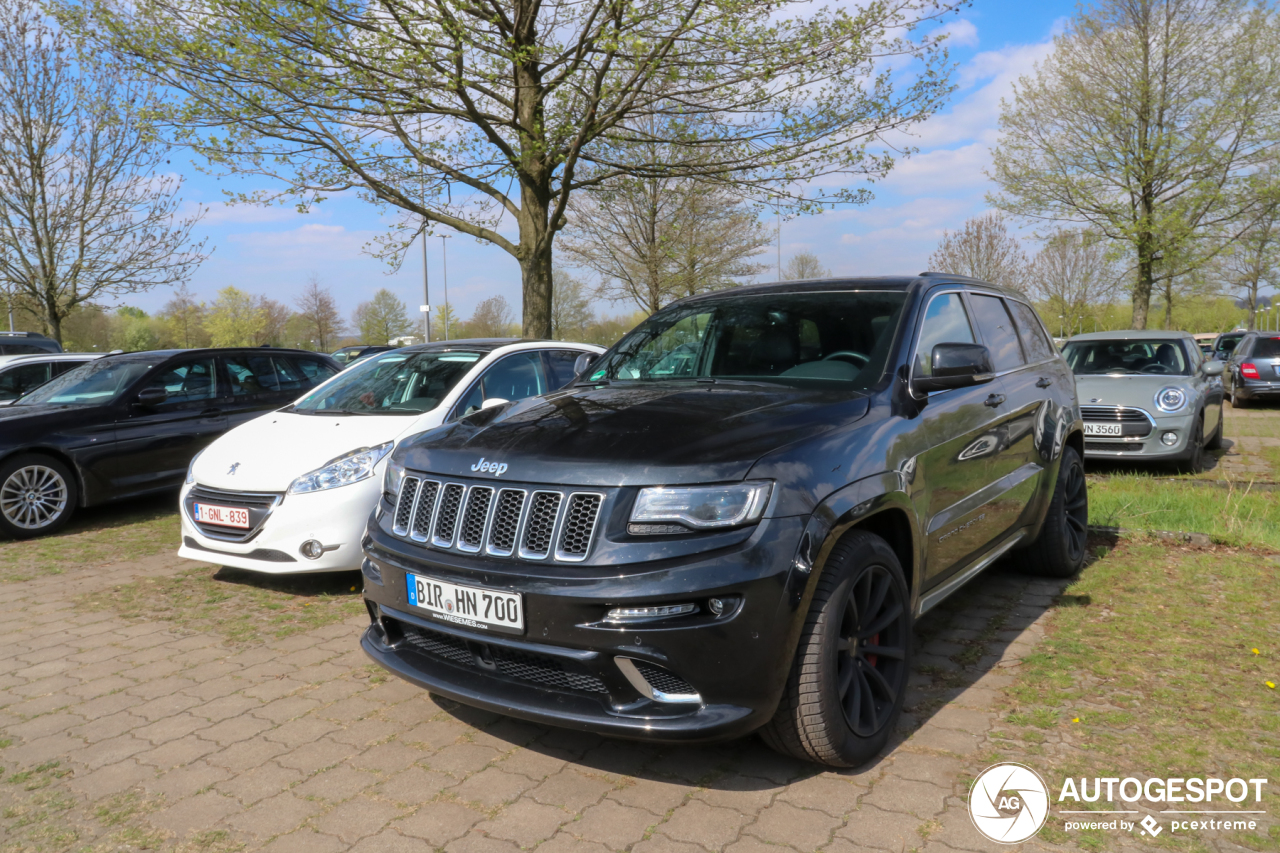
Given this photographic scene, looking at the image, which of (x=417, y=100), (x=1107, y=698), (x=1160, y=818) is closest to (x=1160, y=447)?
(x=1107, y=698)

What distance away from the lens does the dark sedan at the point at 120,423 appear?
7344 mm

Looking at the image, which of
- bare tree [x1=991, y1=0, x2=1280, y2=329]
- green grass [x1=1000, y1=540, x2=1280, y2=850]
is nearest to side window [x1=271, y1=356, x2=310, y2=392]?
green grass [x1=1000, y1=540, x2=1280, y2=850]

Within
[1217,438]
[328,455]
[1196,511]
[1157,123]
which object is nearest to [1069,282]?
[1157,123]

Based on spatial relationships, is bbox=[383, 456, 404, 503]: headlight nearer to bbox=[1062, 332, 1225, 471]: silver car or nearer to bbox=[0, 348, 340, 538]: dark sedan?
bbox=[0, 348, 340, 538]: dark sedan

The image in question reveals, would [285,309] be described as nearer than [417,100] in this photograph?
No

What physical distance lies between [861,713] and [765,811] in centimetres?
50

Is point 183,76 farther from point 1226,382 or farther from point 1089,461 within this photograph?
point 1226,382

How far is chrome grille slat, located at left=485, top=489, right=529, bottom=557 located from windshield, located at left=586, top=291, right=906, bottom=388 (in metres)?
1.36

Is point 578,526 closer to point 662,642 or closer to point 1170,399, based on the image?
point 662,642

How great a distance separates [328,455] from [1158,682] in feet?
14.7

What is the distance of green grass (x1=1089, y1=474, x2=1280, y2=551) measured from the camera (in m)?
6.01

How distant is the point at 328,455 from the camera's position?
212 inches

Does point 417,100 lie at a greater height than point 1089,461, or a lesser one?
greater

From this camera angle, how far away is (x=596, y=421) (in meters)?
3.26
